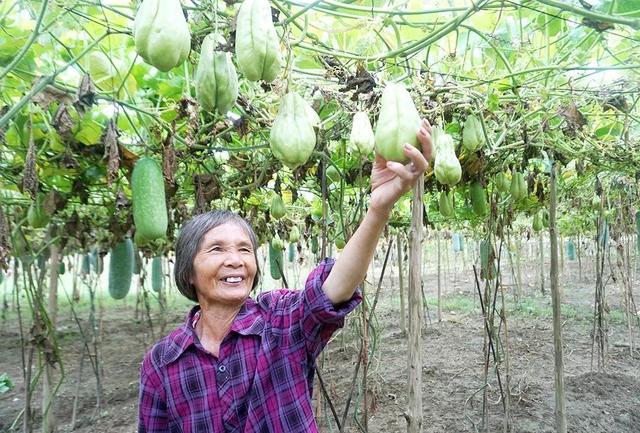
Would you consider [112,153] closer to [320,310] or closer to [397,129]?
[320,310]

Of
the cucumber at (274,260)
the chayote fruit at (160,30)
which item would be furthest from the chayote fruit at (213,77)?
the cucumber at (274,260)

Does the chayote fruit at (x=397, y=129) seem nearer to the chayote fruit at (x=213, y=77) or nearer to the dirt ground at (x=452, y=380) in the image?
the chayote fruit at (x=213, y=77)

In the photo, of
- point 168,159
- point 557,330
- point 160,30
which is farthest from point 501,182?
point 160,30

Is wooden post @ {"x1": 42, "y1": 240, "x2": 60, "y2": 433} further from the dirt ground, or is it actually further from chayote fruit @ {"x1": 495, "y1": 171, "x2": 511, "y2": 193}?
chayote fruit @ {"x1": 495, "y1": 171, "x2": 511, "y2": 193}

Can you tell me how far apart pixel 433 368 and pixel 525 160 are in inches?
166

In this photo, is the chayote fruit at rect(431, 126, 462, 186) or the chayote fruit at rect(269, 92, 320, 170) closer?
the chayote fruit at rect(269, 92, 320, 170)

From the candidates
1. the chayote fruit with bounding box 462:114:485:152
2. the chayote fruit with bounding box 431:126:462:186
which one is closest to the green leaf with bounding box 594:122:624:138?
the chayote fruit with bounding box 462:114:485:152

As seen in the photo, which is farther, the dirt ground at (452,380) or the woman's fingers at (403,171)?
the dirt ground at (452,380)

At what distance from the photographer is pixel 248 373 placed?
149 cm

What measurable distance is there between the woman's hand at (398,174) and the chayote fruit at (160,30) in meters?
0.48

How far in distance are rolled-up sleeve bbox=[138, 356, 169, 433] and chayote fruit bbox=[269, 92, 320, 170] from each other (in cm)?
81

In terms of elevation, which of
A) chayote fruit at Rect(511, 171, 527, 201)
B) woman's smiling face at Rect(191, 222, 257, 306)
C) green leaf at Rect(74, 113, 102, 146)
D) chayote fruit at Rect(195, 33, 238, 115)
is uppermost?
green leaf at Rect(74, 113, 102, 146)

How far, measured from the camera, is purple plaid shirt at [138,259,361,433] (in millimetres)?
1448

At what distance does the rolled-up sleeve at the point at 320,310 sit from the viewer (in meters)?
1.43
